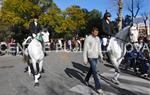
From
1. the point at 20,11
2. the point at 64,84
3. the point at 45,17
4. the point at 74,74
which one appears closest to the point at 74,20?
the point at 45,17

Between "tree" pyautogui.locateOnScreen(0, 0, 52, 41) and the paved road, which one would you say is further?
"tree" pyautogui.locateOnScreen(0, 0, 52, 41)

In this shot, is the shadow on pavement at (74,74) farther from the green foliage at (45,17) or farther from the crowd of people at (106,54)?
the green foliage at (45,17)

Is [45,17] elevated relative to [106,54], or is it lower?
elevated

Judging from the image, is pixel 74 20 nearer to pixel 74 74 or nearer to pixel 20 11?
pixel 20 11

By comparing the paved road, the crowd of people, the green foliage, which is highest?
the green foliage

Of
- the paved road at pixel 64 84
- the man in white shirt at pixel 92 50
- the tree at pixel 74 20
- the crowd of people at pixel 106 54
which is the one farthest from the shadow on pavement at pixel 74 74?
the tree at pixel 74 20

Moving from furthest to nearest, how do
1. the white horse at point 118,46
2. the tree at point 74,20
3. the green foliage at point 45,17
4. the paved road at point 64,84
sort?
the tree at point 74,20 < the green foliage at point 45,17 < the white horse at point 118,46 < the paved road at point 64,84

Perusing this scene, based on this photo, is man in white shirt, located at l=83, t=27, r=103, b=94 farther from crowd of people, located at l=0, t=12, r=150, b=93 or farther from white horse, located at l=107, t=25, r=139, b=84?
white horse, located at l=107, t=25, r=139, b=84

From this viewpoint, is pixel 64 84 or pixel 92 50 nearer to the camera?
pixel 92 50

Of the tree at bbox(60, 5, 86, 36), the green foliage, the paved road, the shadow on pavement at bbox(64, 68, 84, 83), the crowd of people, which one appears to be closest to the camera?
the paved road

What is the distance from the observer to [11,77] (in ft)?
45.6

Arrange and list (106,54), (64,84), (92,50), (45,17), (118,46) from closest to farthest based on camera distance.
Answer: (92,50), (64,84), (118,46), (106,54), (45,17)

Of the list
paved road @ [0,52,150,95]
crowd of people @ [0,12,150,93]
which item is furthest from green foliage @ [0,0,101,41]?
paved road @ [0,52,150,95]

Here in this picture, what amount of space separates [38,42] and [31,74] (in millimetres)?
2253
